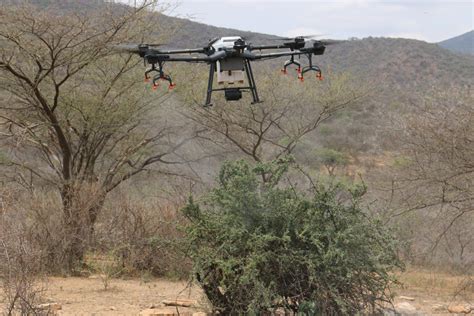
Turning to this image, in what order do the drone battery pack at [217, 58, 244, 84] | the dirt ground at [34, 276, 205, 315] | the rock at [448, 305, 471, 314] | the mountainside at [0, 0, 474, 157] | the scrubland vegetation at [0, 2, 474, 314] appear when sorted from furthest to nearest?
the mountainside at [0, 0, 474, 157] → the rock at [448, 305, 471, 314] → the dirt ground at [34, 276, 205, 315] → the drone battery pack at [217, 58, 244, 84] → the scrubland vegetation at [0, 2, 474, 314]

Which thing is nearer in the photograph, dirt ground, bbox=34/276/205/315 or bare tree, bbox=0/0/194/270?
dirt ground, bbox=34/276/205/315

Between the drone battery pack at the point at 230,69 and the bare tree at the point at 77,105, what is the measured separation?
15.2 ft

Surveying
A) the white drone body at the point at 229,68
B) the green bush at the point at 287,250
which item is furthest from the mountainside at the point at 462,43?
the green bush at the point at 287,250

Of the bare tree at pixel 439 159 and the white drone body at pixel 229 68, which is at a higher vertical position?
the white drone body at pixel 229 68

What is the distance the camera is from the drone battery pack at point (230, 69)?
325 inches

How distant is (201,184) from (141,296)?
22.3 feet

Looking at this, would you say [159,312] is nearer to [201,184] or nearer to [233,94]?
[233,94]

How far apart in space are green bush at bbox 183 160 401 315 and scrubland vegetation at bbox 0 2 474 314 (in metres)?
0.02

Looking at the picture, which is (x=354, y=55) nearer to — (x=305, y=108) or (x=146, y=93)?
(x=305, y=108)

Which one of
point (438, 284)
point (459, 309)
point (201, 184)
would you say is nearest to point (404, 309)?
point (459, 309)

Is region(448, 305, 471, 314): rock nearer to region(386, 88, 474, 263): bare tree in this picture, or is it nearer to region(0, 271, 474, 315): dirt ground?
region(0, 271, 474, 315): dirt ground

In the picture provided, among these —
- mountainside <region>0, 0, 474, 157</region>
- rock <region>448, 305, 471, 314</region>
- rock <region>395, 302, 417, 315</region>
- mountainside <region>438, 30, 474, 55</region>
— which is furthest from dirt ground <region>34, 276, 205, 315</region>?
mountainside <region>438, 30, 474, 55</region>

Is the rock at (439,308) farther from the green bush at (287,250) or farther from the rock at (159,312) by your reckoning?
the rock at (159,312)

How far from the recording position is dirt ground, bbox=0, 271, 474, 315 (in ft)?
29.9
